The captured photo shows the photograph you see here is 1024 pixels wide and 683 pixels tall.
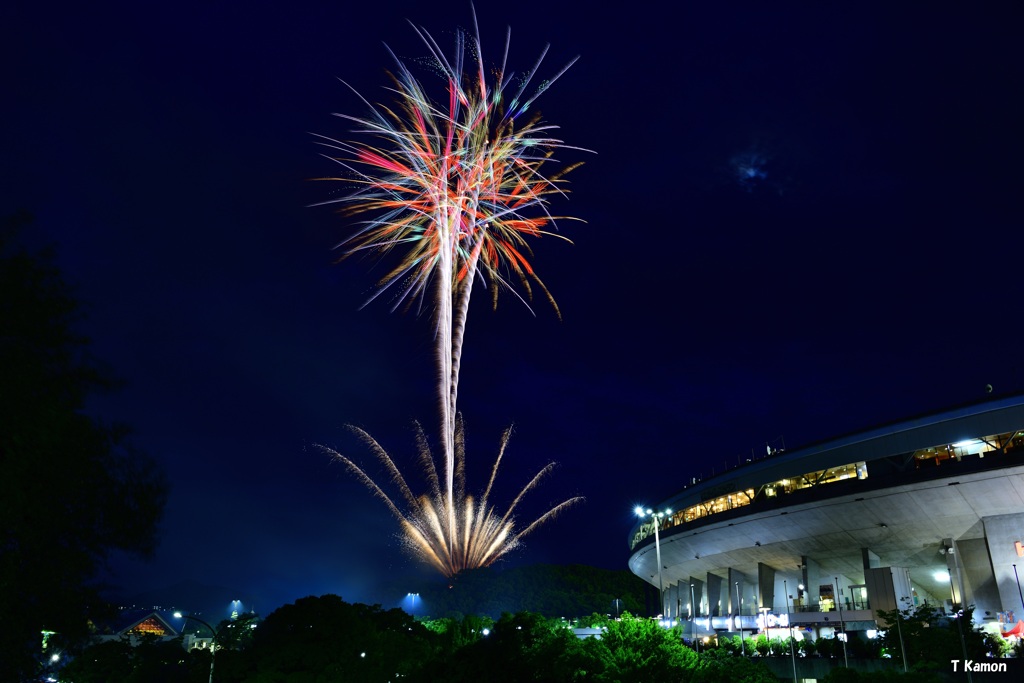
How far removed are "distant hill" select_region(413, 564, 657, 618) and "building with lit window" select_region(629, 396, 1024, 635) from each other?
2304 inches

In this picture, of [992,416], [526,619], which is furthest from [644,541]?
[526,619]

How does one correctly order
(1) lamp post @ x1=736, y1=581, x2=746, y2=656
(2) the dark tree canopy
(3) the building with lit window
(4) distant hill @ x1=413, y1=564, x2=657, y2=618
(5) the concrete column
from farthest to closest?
1. (4) distant hill @ x1=413, y1=564, x2=657, y2=618
2. (5) the concrete column
3. (1) lamp post @ x1=736, y1=581, x2=746, y2=656
4. (3) the building with lit window
5. (2) the dark tree canopy

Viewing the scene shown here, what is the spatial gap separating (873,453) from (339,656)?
130 ft

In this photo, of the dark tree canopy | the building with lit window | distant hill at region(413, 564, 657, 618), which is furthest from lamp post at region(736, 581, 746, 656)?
Answer: distant hill at region(413, 564, 657, 618)

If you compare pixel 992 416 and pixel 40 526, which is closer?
pixel 40 526

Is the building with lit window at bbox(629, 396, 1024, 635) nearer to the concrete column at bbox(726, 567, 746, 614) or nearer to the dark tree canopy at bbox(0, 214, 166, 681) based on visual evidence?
the concrete column at bbox(726, 567, 746, 614)

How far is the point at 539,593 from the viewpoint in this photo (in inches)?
5133

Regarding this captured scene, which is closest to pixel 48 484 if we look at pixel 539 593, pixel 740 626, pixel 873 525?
pixel 873 525

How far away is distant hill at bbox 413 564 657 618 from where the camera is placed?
418ft

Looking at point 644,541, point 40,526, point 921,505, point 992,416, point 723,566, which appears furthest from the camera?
point 644,541

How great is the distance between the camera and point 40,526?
1520 cm

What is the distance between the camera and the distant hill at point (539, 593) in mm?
127312

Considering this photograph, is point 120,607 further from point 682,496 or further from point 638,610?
point 638,610

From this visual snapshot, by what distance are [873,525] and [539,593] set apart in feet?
289
